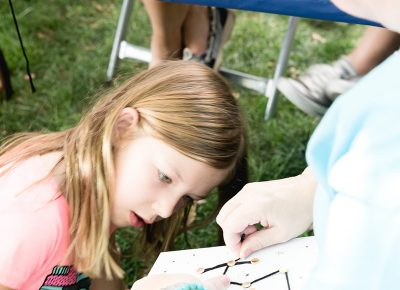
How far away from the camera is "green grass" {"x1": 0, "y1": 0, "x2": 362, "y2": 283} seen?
2221mm

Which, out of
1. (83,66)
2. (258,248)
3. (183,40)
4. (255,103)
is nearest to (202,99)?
(258,248)

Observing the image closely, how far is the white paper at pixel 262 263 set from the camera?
3.43ft

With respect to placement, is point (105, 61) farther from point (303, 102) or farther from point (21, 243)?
point (21, 243)

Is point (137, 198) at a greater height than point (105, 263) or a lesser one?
greater

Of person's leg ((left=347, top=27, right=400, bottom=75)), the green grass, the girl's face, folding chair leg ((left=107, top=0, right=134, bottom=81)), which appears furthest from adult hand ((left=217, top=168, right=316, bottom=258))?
folding chair leg ((left=107, top=0, right=134, bottom=81))

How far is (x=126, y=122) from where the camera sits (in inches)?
53.0

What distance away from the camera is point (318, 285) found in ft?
2.16

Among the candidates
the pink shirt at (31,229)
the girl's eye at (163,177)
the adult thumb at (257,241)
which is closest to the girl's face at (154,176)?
the girl's eye at (163,177)

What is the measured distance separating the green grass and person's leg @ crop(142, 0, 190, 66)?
0.11 metres

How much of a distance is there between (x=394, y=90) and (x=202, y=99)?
75cm

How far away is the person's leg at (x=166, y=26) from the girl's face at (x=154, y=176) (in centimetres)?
75

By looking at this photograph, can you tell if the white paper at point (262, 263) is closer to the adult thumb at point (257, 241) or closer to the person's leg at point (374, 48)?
the adult thumb at point (257, 241)

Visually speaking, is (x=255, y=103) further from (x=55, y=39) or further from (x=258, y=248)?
(x=258, y=248)

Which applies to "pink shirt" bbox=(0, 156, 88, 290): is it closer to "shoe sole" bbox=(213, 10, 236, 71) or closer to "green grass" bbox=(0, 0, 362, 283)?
"green grass" bbox=(0, 0, 362, 283)
